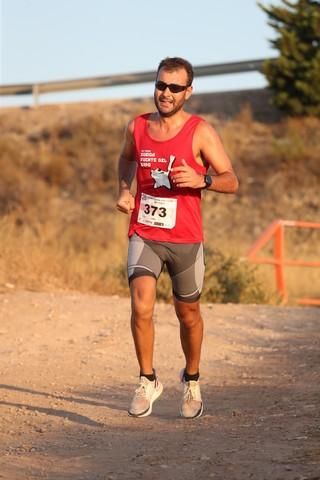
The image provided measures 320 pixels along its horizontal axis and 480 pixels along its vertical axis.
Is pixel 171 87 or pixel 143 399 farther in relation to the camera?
pixel 143 399

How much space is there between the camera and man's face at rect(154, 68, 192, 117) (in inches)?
295

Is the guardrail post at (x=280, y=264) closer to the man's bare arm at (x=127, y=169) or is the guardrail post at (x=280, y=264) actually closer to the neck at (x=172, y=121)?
the man's bare arm at (x=127, y=169)

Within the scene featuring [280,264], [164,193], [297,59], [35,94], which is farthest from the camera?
[35,94]

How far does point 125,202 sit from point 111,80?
30.9m

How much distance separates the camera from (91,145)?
118 ft

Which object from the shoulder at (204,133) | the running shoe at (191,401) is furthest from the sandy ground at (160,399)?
the shoulder at (204,133)

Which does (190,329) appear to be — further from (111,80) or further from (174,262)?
(111,80)

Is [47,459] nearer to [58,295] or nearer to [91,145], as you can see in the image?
[58,295]

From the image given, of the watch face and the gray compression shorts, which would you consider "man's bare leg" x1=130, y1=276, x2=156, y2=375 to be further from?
the watch face

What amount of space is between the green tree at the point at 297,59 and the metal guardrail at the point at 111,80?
0.96 m

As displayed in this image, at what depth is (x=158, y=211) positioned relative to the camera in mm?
7449

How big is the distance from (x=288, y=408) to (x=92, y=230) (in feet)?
67.4

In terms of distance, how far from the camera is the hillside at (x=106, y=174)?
29.5 meters

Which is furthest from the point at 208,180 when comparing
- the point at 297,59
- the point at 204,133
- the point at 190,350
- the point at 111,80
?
the point at 111,80
